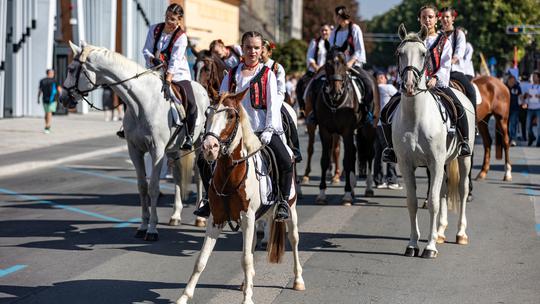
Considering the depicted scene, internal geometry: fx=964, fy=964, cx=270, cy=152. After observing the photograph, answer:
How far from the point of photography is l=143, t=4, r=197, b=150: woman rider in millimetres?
12547

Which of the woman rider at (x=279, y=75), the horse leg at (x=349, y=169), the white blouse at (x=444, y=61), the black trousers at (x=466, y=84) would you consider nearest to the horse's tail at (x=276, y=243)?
the woman rider at (x=279, y=75)

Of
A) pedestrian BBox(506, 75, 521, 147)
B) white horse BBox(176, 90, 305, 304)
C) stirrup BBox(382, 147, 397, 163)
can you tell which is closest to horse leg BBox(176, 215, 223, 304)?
white horse BBox(176, 90, 305, 304)

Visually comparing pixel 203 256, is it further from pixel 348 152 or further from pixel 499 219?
pixel 348 152

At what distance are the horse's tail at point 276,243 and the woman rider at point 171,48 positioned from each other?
4016 millimetres

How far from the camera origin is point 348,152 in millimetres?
15516

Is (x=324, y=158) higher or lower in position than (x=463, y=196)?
higher

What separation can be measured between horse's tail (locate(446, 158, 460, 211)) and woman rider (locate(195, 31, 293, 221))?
13.4 ft

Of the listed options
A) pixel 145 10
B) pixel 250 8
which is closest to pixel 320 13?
pixel 250 8

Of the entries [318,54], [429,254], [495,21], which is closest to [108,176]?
[318,54]

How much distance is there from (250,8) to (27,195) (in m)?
64.4

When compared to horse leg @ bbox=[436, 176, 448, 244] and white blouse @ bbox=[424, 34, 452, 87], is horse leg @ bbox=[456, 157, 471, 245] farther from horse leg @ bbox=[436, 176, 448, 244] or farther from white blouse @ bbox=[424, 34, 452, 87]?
white blouse @ bbox=[424, 34, 452, 87]

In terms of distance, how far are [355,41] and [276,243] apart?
7.71 m

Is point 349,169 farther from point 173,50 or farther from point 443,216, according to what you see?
point 173,50

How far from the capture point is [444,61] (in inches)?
481
